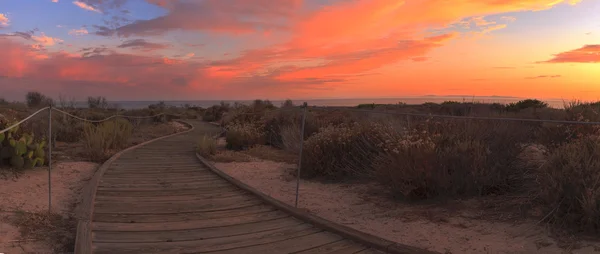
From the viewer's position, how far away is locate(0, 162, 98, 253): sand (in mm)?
4219

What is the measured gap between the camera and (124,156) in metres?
10.7

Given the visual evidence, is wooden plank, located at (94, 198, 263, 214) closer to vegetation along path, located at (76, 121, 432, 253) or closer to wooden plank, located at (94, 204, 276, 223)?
vegetation along path, located at (76, 121, 432, 253)

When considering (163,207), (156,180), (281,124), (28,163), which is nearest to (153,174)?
(156,180)

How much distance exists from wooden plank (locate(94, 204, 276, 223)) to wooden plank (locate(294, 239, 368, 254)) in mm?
1576

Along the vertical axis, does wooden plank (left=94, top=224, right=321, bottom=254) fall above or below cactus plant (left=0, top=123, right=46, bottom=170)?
below

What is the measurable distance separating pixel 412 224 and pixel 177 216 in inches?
128

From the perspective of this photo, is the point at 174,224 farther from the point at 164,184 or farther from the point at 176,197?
the point at 164,184

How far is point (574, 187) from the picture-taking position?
4547 mm

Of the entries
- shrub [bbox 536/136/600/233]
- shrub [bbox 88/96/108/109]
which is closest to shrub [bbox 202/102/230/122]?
shrub [bbox 88/96/108/109]

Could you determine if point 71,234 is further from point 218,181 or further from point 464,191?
point 464,191

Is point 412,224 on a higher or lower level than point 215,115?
lower

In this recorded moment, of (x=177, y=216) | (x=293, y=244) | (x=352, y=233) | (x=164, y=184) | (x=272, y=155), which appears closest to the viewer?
(x=293, y=244)

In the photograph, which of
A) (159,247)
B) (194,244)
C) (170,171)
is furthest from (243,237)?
(170,171)

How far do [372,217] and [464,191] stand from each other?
5.28ft
